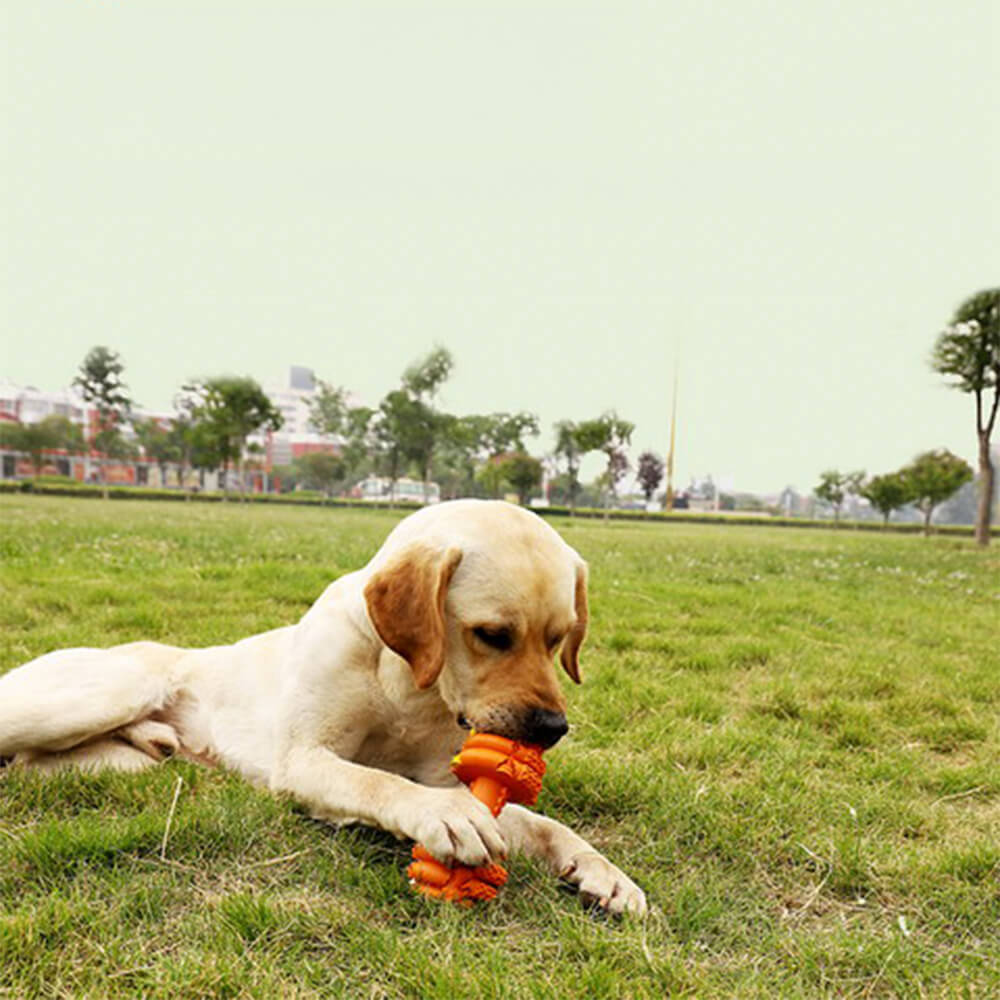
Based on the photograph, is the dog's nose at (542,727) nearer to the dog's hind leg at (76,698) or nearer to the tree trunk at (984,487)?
the dog's hind leg at (76,698)

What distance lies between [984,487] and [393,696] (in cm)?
2924

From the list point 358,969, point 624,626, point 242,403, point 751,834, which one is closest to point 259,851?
point 358,969

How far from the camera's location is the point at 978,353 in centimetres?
2489

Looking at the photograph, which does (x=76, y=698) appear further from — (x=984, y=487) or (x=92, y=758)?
(x=984, y=487)

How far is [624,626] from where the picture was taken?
6.81 m

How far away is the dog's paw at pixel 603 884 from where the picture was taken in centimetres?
218

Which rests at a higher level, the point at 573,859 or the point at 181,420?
the point at 181,420

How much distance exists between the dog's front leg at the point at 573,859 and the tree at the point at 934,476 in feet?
176

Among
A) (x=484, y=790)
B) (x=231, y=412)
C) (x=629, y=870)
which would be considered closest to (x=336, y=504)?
(x=231, y=412)

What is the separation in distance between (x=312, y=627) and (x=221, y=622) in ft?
11.4

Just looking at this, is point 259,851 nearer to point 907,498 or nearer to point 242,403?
point 242,403

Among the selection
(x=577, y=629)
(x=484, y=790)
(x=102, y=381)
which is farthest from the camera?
(x=102, y=381)

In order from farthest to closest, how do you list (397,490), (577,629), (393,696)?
(397,490)
(577,629)
(393,696)

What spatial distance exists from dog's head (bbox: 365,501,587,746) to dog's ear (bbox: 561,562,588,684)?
33 centimetres
